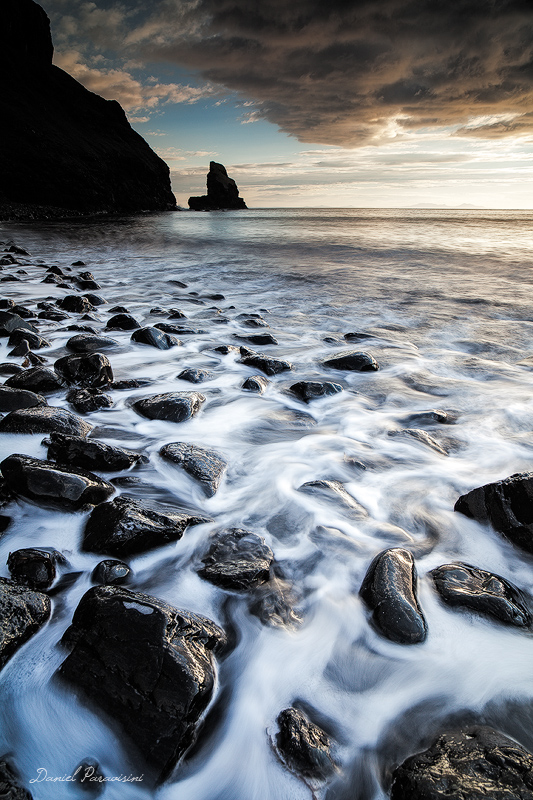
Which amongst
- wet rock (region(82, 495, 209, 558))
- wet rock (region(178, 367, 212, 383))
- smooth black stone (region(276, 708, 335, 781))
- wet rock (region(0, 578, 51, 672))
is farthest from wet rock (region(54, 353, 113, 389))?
smooth black stone (region(276, 708, 335, 781))

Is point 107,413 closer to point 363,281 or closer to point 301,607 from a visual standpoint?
point 301,607

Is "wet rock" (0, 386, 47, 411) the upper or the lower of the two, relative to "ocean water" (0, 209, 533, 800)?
upper

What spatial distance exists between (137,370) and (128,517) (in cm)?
260

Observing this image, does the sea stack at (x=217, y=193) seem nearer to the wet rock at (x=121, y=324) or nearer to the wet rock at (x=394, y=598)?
the wet rock at (x=121, y=324)

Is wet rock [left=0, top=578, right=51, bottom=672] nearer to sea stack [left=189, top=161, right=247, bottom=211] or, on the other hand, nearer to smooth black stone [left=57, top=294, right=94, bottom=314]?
smooth black stone [left=57, top=294, right=94, bottom=314]

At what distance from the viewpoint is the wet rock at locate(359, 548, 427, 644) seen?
153 cm

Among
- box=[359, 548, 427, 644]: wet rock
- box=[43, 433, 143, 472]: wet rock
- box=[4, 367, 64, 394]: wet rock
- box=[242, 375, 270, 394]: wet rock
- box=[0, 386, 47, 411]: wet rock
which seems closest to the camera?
box=[359, 548, 427, 644]: wet rock

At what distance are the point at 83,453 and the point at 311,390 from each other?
2.10m

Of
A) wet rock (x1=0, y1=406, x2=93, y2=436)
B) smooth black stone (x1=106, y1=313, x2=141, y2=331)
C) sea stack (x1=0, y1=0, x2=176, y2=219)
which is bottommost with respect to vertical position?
wet rock (x1=0, y1=406, x2=93, y2=436)

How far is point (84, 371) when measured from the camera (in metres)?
3.59

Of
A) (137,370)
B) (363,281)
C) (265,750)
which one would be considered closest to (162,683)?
(265,750)

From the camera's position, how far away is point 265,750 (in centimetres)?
121

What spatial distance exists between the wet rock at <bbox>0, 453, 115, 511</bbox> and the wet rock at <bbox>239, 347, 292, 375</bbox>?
2602 mm

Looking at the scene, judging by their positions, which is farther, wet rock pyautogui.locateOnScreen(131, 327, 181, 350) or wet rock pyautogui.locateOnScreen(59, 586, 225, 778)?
wet rock pyautogui.locateOnScreen(131, 327, 181, 350)
